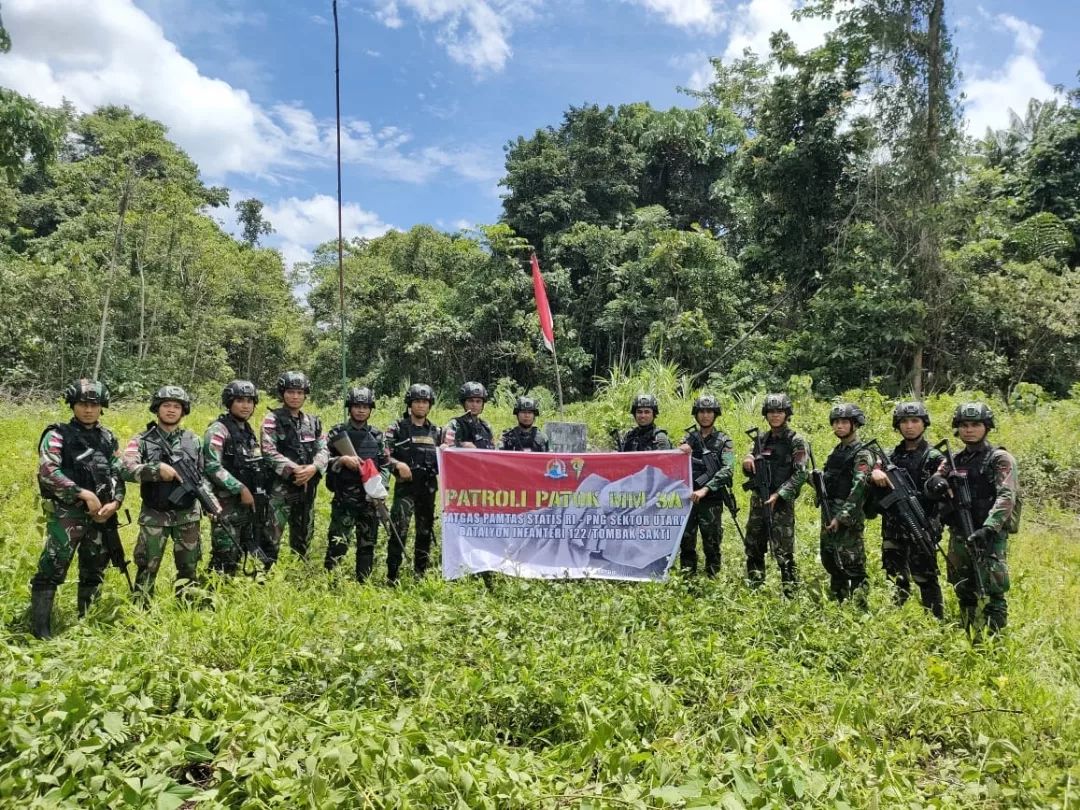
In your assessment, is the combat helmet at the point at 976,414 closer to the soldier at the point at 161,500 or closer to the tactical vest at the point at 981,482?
the tactical vest at the point at 981,482

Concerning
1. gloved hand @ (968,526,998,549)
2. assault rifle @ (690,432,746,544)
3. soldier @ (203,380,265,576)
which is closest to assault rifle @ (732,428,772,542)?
assault rifle @ (690,432,746,544)

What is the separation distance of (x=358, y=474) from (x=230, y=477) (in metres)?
1.10

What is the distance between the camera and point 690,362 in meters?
20.5

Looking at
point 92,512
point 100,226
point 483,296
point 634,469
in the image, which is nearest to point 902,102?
point 483,296

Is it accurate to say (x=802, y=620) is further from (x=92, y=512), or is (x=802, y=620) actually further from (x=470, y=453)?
(x=92, y=512)

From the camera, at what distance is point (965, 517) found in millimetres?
4941

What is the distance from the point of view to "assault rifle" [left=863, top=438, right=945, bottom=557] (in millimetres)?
5133

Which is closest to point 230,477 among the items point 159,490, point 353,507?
point 159,490

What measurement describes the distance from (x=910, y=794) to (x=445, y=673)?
239 centimetres

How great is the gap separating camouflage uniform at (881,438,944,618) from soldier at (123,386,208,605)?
224 inches

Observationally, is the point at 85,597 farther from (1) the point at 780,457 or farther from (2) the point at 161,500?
(1) the point at 780,457

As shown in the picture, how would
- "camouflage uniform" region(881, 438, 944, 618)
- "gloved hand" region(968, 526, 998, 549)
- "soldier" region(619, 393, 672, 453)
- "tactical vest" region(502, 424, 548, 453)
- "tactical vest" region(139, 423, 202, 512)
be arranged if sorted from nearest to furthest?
1. "gloved hand" region(968, 526, 998, 549)
2. "tactical vest" region(139, 423, 202, 512)
3. "camouflage uniform" region(881, 438, 944, 618)
4. "soldier" region(619, 393, 672, 453)
5. "tactical vest" region(502, 424, 548, 453)

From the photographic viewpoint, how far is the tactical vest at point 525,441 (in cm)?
693

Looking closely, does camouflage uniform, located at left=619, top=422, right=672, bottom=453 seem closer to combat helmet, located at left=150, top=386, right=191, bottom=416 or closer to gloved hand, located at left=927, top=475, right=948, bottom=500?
gloved hand, located at left=927, top=475, right=948, bottom=500
